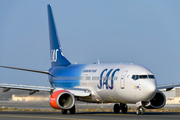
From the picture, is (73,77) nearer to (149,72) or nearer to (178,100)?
(149,72)

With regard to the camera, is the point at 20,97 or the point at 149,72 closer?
A: the point at 149,72

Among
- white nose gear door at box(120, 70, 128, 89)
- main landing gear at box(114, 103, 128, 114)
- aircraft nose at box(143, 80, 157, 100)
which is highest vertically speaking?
white nose gear door at box(120, 70, 128, 89)

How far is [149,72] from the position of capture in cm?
3111

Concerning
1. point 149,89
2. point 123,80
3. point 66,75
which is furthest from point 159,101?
point 66,75

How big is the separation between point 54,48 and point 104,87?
43.5 ft

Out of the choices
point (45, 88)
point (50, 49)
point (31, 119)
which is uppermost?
point (50, 49)

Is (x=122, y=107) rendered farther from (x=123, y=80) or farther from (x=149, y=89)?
(x=149, y=89)

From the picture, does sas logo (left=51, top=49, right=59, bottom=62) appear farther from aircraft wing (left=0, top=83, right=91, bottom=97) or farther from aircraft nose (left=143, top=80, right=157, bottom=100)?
aircraft nose (left=143, top=80, right=157, bottom=100)

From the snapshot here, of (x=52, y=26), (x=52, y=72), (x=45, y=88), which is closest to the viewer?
(x=45, y=88)

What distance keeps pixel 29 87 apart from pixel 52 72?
275 inches

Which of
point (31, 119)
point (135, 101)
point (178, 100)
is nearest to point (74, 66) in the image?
point (135, 101)

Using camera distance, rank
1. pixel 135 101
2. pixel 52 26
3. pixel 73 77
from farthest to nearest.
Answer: pixel 52 26 < pixel 73 77 < pixel 135 101

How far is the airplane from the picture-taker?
1202 inches

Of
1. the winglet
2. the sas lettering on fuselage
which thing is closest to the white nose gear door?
the sas lettering on fuselage
